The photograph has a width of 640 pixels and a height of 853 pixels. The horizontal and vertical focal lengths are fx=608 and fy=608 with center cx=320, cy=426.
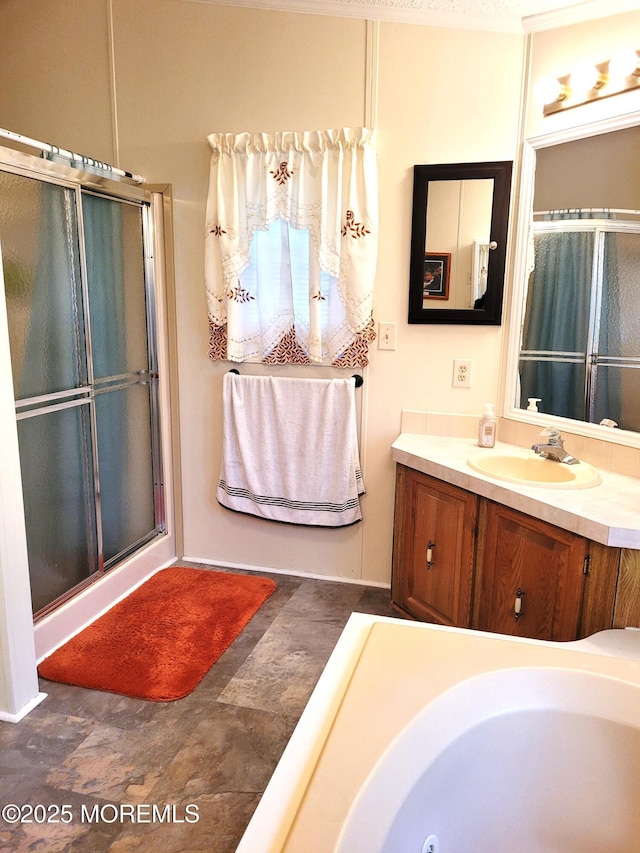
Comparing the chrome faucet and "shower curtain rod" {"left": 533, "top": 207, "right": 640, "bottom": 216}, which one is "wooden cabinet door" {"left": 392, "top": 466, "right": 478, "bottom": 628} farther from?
"shower curtain rod" {"left": 533, "top": 207, "right": 640, "bottom": 216}

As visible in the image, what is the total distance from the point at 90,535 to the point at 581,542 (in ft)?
6.40

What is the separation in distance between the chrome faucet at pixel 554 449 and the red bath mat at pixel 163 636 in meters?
1.40

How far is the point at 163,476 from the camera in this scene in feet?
10.2

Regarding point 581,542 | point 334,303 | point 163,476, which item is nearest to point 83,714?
point 163,476

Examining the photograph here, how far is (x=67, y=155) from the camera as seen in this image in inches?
91.6

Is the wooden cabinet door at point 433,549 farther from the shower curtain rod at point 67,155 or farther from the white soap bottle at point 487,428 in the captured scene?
the shower curtain rod at point 67,155

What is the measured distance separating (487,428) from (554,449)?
341 millimetres

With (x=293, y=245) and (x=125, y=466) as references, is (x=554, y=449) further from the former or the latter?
(x=125, y=466)

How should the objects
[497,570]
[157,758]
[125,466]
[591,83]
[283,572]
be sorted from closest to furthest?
[157,758] < [497,570] < [591,83] < [125,466] < [283,572]

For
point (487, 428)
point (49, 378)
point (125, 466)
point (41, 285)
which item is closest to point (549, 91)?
point (487, 428)

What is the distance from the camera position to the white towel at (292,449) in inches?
110

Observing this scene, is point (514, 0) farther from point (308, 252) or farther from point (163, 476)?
point (163, 476)

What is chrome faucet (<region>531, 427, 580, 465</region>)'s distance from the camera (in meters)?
2.22

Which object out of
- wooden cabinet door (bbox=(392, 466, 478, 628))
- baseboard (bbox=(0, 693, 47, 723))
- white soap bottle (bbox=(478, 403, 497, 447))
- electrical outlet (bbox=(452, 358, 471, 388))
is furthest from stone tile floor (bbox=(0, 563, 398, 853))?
electrical outlet (bbox=(452, 358, 471, 388))
